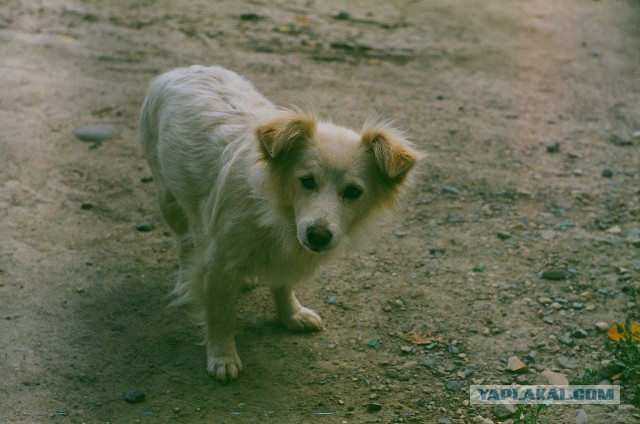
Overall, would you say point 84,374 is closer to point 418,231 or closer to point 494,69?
point 418,231

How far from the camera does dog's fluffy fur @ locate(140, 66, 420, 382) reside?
152 inches

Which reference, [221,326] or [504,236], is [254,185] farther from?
[504,236]

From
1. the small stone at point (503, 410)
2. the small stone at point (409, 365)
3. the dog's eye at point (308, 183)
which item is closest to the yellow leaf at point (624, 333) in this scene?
the small stone at point (503, 410)

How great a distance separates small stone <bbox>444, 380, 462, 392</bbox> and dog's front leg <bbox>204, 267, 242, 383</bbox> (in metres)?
1.22

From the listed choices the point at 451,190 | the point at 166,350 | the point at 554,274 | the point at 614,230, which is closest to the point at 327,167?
the point at 166,350

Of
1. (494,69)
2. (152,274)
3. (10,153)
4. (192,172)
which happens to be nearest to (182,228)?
(152,274)

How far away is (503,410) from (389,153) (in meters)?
1.53

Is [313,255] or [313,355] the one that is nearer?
[313,255]

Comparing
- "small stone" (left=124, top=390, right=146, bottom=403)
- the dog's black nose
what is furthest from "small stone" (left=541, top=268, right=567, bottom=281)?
"small stone" (left=124, top=390, right=146, bottom=403)

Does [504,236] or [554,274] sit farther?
[504,236]

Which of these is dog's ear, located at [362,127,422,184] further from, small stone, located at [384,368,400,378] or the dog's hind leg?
the dog's hind leg

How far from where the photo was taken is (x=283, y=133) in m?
3.82

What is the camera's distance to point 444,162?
6.63 metres

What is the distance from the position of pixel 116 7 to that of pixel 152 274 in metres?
5.15
